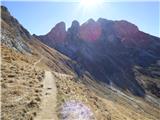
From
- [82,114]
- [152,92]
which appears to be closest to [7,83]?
[82,114]

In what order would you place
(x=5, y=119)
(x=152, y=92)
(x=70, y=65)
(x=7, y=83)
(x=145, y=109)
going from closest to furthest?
(x=5, y=119) < (x=7, y=83) < (x=145, y=109) < (x=70, y=65) < (x=152, y=92)

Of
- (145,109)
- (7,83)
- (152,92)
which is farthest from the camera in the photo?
A: (152,92)

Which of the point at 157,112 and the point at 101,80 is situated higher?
the point at 101,80

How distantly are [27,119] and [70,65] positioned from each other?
149813 mm

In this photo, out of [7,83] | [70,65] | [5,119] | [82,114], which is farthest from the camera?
[70,65]

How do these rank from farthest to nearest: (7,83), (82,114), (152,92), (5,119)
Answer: (152,92), (7,83), (82,114), (5,119)

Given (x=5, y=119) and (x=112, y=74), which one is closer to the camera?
(x=5, y=119)

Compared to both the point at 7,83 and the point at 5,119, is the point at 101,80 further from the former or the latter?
the point at 5,119

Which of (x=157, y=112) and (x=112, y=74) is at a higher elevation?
(x=112, y=74)

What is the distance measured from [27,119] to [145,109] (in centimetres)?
12702

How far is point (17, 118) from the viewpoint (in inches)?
808

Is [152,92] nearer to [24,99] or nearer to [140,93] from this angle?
[140,93]

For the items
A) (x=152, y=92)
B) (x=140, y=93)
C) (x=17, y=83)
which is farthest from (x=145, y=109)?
(x=17, y=83)

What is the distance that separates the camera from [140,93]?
588 feet
